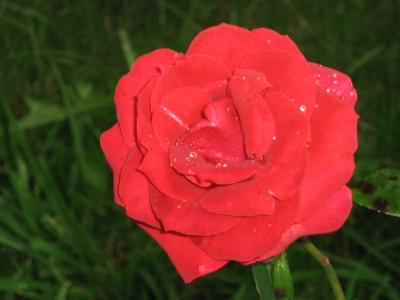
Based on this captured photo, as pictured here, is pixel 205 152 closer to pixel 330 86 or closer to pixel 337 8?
pixel 330 86

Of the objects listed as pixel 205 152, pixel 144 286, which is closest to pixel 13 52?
pixel 144 286

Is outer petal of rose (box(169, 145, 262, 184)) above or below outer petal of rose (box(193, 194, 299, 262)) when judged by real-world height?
above

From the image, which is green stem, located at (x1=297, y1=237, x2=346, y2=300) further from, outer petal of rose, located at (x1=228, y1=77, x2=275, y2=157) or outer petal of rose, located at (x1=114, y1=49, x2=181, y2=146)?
outer petal of rose, located at (x1=114, y1=49, x2=181, y2=146)

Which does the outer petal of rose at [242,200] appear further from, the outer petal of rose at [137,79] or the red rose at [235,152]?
A: the outer petal of rose at [137,79]

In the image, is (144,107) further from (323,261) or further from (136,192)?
(323,261)

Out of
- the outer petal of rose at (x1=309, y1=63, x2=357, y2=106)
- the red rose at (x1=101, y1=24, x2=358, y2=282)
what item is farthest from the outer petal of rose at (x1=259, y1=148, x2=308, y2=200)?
the outer petal of rose at (x1=309, y1=63, x2=357, y2=106)

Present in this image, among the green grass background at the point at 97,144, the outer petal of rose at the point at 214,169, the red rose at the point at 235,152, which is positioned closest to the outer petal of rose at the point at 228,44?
the red rose at the point at 235,152
